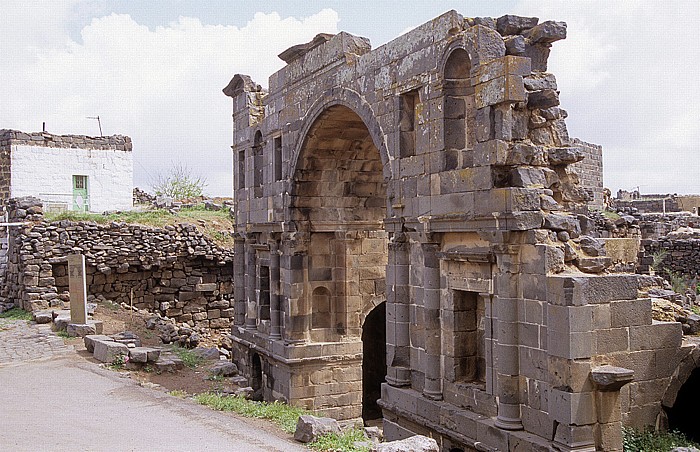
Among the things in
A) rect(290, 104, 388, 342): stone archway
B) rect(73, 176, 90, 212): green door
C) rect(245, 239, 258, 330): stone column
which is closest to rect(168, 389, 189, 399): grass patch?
rect(290, 104, 388, 342): stone archway

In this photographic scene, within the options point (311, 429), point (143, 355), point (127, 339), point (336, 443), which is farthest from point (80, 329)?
point (336, 443)

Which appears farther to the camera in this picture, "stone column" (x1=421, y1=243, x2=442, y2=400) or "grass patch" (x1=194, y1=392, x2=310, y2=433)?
"grass patch" (x1=194, y1=392, x2=310, y2=433)

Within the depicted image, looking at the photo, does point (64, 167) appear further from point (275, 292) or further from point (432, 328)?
point (432, 328)

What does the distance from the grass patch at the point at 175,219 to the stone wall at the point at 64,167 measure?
4868mm

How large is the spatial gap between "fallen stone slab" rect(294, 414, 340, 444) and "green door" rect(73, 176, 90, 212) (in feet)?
71.7

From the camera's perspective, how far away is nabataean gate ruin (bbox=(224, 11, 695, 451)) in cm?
884

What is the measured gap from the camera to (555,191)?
32.7ft

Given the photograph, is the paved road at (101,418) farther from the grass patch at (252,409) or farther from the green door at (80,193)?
the green door at (80,193)

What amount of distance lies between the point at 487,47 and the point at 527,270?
3080 millimetres

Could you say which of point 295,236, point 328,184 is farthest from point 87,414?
point 328,184

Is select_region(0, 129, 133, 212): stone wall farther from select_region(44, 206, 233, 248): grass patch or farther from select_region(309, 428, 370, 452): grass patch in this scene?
select_region(309, 428, 370, 452): grass patch

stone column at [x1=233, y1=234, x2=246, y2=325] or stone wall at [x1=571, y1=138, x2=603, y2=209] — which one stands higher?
stone wall at [x1=571, y1=138, x2=603, y2=209]

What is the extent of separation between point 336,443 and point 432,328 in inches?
95.2

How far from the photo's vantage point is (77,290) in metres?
17.5
